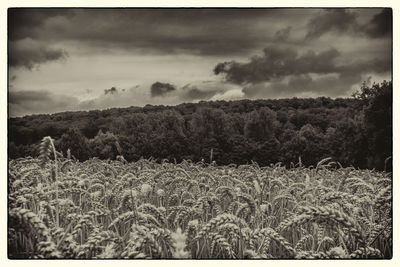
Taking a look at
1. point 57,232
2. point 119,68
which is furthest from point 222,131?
point 57,232

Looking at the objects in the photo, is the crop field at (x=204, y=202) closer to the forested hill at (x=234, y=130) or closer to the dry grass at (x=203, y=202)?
the dry grass at (x=203, y=202)

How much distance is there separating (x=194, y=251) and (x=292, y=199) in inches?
40.5

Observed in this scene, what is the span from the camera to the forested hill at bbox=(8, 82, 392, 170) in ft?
16.2

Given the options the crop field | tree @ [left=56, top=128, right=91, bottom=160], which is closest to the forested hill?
tree @ [left=56, top=128, right=91, bottom=160]

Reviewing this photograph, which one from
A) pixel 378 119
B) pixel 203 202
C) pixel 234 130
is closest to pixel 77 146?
pixel 203 202

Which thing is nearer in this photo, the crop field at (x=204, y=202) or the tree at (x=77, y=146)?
the crop field at (x=204, y=202)

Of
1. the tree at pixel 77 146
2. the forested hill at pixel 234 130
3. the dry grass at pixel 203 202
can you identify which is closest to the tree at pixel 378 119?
the forested hill at pixel 234 130

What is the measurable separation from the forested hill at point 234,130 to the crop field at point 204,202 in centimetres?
12

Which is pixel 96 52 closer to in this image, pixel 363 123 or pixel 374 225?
pixel 363 123

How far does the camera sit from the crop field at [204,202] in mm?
4289

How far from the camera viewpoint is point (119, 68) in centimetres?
494

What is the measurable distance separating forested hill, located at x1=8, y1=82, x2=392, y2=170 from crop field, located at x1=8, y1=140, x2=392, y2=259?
0.12 m

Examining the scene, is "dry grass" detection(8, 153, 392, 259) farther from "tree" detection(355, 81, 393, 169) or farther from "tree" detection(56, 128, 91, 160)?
"tree" detection(355, 81, 393, 169)

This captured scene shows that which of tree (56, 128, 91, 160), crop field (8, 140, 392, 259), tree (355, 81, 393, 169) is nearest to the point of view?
crop field (8, 140, 392, 259)
